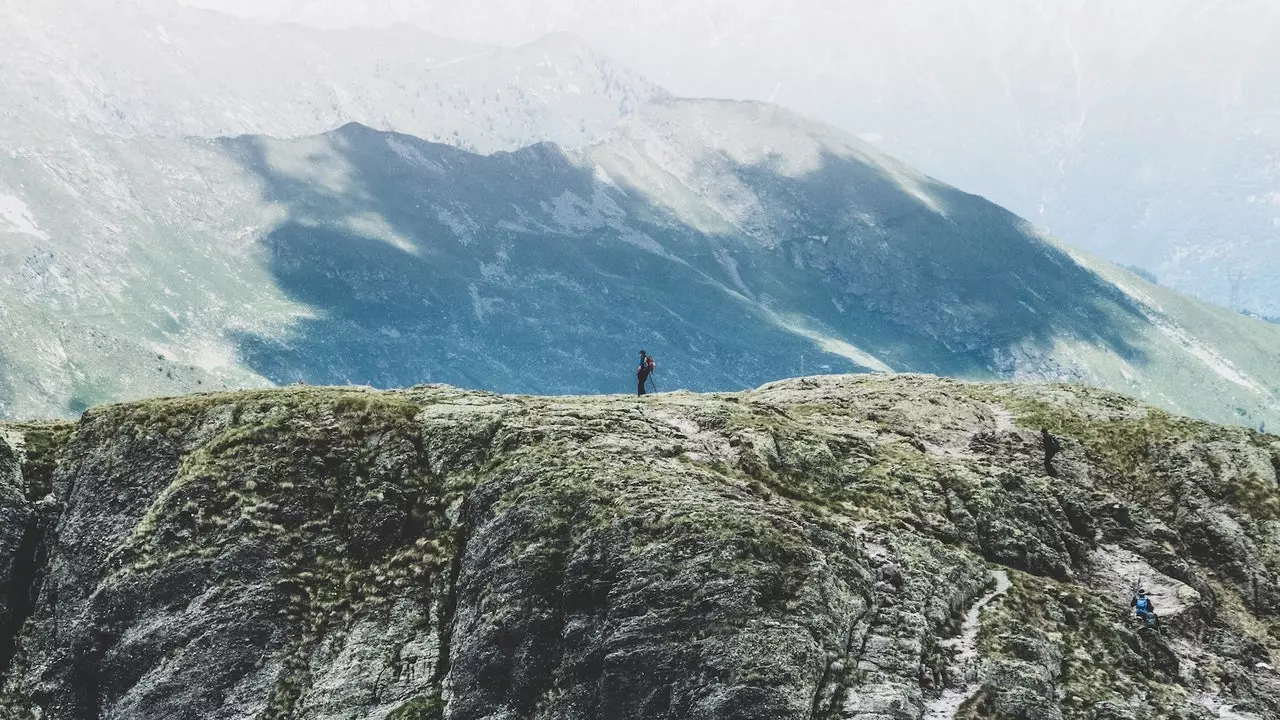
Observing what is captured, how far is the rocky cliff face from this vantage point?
146 feet

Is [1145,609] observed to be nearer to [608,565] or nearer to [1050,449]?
[1050,449]

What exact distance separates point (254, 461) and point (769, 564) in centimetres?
2584

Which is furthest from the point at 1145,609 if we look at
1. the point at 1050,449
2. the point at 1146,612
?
the point at 1050,449

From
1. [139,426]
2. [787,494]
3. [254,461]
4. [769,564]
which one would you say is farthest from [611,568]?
[139,426]

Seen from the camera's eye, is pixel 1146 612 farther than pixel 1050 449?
No

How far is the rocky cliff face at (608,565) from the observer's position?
44.5m

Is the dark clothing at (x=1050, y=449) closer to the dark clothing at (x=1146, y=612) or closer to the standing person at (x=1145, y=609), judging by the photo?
the standing person at (x=1145, y=609)

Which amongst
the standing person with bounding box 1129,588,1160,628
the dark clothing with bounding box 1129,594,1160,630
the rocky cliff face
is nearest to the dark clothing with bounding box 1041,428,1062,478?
the rocky cliff face

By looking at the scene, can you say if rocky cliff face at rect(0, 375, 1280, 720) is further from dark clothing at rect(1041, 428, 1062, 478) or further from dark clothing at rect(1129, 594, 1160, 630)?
dark clothing at rect(1129, 594, 1160, 630)

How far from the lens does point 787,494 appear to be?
5334cm

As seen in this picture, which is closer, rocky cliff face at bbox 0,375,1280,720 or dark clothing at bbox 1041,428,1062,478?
rocky cliff face at bbox 0,375,1280,720

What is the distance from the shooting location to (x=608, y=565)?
1823 inches

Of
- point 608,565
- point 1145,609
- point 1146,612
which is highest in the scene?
point 608,565

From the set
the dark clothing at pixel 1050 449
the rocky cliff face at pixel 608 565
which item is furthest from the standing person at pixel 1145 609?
the dark clothing at pixel 1050 449
